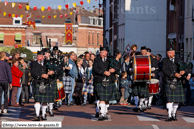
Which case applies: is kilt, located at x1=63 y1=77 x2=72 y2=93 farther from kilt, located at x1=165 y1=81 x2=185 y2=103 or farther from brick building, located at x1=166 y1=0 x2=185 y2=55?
brick building, located at x1=166 y1=0 x2=185 y2=55

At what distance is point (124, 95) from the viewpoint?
56.5 ft

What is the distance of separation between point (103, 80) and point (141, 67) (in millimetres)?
1252

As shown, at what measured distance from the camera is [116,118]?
495 inches

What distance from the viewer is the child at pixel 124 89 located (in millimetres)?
17188

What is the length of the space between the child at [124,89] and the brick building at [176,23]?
853 cm

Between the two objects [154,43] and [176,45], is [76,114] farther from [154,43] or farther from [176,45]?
[154,43]

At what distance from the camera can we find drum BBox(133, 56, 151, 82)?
493 inches

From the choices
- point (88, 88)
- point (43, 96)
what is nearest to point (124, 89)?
point (88, 88)

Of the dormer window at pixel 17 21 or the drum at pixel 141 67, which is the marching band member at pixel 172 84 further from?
the dormer window at pixel 17 21

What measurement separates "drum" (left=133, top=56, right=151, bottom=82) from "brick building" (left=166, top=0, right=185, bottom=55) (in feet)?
42.5

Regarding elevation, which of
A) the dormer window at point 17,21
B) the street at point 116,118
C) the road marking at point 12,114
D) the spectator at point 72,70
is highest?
the dormer window at point 17,21

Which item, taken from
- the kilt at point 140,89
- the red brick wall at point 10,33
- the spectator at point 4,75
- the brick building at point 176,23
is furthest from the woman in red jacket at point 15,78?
the red brick wall at point 10,33

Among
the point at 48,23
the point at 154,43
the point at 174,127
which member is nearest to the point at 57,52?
the point at 174,127

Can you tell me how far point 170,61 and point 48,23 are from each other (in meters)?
63.3
